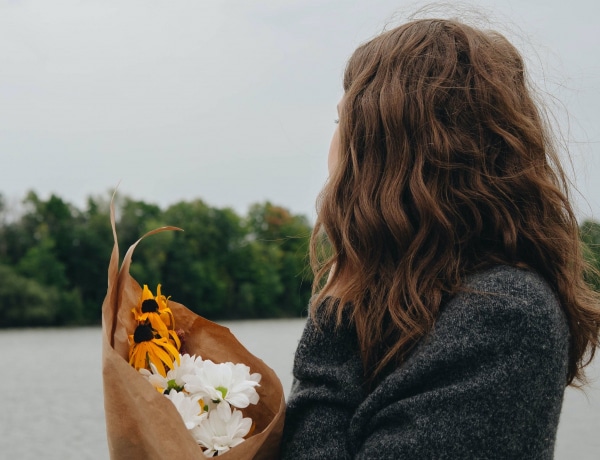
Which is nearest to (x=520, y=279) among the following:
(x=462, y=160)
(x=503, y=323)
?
(x=503, y=323)

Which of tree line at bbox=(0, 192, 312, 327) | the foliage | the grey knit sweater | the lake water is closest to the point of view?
the grey knit sweater

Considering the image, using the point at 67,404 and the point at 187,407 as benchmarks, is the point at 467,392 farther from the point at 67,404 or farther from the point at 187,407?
the point at 67,404

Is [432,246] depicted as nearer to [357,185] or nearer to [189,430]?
[357,185]

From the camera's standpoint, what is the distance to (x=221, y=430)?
4.57 feet

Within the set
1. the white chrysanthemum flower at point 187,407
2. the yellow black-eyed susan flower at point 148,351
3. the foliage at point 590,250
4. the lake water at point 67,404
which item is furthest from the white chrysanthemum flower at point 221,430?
the lake water at point 67,404

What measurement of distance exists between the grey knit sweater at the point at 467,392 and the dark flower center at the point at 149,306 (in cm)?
33

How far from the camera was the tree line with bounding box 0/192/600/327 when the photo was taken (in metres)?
44.8

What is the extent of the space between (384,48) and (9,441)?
15.9m

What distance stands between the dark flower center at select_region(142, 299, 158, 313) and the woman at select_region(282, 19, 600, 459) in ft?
0.96

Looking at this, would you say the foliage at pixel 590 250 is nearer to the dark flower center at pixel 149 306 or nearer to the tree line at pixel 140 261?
the dark flower center at pixel 149 306

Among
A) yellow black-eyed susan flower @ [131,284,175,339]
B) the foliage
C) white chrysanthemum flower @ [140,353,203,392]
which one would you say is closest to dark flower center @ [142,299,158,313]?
A: yellow black-eyed susan flower @ [131,284,175,339]

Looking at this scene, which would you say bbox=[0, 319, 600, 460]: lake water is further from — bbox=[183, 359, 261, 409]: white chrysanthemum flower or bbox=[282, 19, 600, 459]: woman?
bbox=[183, 359, 261, 409]: white chrysanthemum flower

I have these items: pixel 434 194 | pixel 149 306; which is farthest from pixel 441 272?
pixel 149 306

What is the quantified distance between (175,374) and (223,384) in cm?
9
